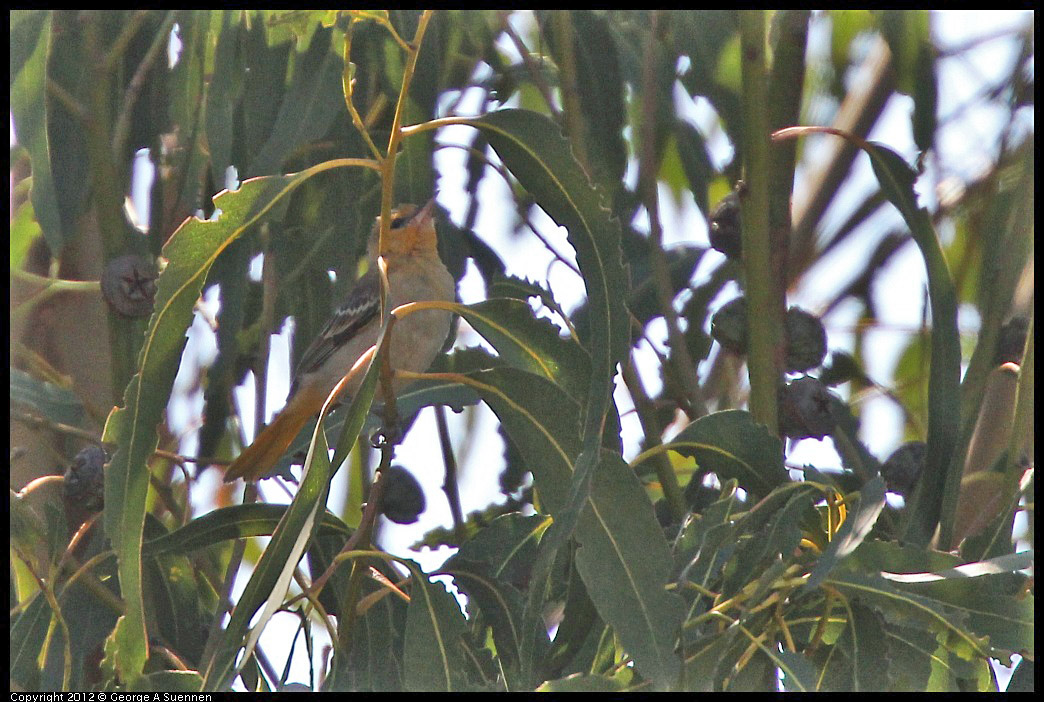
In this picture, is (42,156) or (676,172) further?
(676,172)

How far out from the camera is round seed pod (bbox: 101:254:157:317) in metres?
2.05

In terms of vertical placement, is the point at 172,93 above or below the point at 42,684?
above

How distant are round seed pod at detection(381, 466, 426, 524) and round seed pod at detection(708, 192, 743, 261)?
0.72m

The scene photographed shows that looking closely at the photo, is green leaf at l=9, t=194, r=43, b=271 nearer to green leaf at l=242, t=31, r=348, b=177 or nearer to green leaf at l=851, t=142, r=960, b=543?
green leaf at l=242, t=31, r=348, b=177

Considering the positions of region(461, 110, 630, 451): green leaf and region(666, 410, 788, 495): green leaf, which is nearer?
region(461, 110, 630, 451): green leaf

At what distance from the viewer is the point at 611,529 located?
4.56 ft

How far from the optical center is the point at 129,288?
2.06 meters

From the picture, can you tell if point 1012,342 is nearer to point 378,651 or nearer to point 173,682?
point 378,651

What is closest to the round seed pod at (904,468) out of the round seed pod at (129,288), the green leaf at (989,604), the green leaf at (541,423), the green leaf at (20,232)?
the green leaf at (989,604)

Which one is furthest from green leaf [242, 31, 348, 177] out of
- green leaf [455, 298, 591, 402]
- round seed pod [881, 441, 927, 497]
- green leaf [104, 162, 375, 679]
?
round seed pod [881, 441, 927, 497]

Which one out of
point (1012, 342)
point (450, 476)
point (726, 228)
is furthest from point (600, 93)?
point (1012, 342)

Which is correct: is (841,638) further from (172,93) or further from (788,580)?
(172,93)

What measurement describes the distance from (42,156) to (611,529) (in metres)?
1.02

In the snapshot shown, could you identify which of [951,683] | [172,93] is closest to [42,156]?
[172,93]
